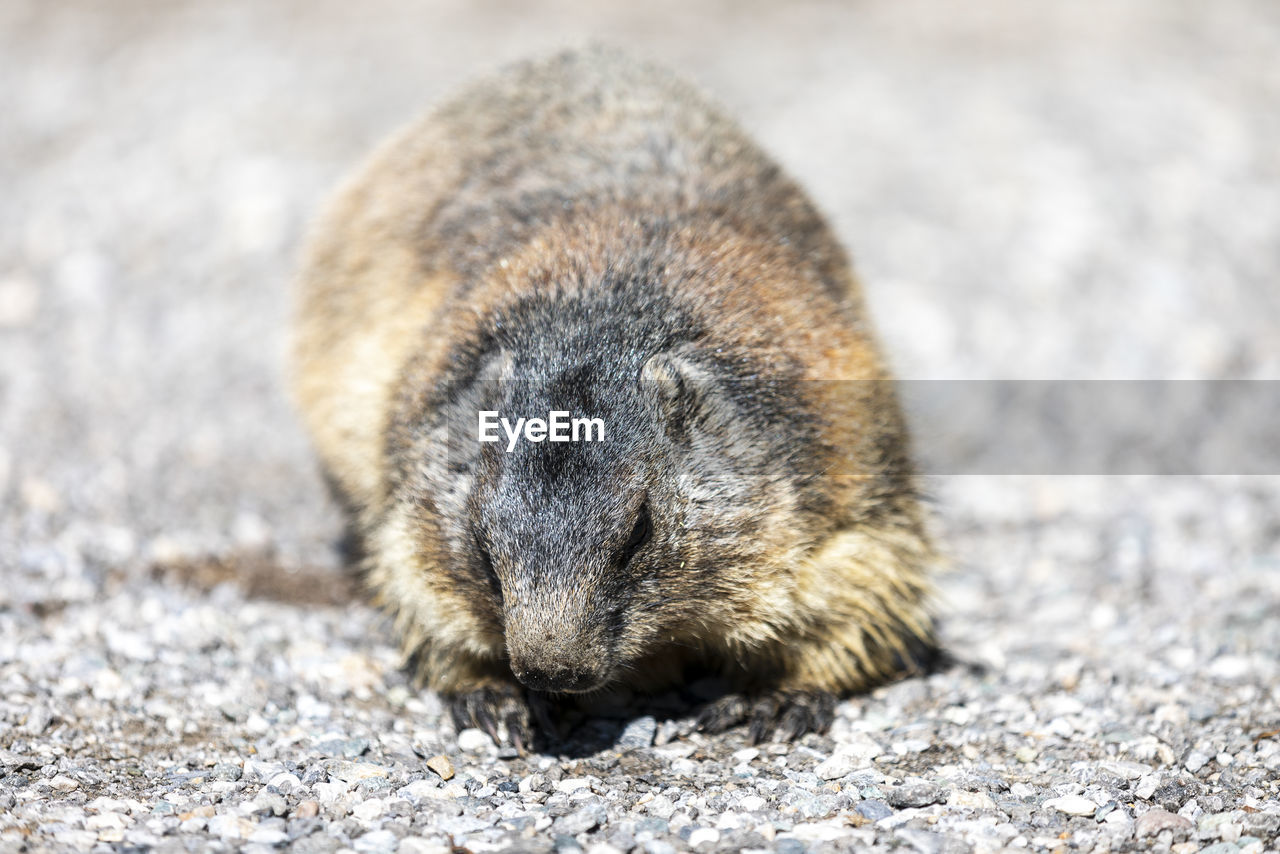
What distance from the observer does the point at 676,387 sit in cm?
597

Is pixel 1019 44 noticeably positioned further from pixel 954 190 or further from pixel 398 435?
pixel 398 435

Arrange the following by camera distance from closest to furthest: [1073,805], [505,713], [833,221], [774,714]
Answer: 1. [1073,805]
2. [505,713]
3. [774,714]
4. [833,221]

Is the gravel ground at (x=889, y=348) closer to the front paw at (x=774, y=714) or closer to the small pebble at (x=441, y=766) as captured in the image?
the small pebble at (x=441, y=766)

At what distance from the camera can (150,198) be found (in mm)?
13180

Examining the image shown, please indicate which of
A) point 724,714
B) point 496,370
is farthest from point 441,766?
point 496,370

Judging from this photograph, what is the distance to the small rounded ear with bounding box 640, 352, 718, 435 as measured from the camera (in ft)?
19.5

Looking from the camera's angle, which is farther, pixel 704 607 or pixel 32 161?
pixel 32 161

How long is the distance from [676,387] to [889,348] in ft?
8.57

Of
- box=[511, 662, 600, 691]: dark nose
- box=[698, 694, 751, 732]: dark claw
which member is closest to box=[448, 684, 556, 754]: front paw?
box=[698, 694, 751, 732]: dark claw

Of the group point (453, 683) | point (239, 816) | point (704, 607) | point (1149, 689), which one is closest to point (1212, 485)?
point (1149, 689)

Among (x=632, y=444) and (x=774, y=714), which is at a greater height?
(x=632, y=444)

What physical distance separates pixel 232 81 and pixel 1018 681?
12.0m

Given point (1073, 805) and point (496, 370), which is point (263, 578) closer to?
point (496, 370)

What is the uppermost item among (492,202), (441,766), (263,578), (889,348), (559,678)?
(492,202)
